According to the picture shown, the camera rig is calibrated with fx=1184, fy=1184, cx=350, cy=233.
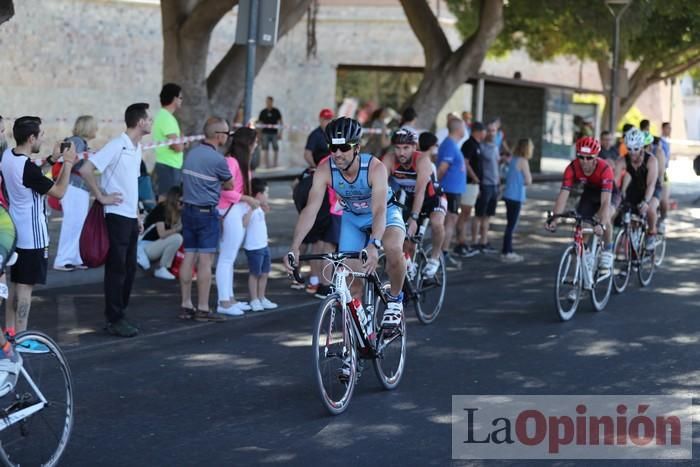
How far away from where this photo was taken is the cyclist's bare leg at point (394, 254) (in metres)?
8.39

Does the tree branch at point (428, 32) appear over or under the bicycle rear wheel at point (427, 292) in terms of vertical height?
over

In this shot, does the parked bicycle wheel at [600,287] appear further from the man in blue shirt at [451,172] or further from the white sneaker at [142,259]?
the white sneaker at [142,259]

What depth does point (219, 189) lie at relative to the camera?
1081cm

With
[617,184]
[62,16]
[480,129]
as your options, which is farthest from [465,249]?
[62,16]

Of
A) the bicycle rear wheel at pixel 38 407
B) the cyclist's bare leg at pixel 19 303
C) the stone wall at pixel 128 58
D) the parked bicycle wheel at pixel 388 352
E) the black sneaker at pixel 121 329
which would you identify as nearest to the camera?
the bicycle rear wheel at pixel 38 407

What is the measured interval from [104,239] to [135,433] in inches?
117

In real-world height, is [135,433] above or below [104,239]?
below

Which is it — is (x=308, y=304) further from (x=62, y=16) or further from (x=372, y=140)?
(x=62, y=16)

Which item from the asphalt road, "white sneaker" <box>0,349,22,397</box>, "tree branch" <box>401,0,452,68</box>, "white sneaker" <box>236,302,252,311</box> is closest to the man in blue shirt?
the asphalt road

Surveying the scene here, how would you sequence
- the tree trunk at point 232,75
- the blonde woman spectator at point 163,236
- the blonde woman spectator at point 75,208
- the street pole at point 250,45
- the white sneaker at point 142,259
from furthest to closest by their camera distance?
the tree trunk at point 232,75 → the street pole at point 250,45 → the white sneaker at point 142,259 → the blonde woman spectator at point 163,236 → the blonde woman spectator at point 75,208

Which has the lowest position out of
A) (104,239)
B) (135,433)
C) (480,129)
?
(135,433)

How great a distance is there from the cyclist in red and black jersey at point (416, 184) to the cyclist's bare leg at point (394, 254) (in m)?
2.35

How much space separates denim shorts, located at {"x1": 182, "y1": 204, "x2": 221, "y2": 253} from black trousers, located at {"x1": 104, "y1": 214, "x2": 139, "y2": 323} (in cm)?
82

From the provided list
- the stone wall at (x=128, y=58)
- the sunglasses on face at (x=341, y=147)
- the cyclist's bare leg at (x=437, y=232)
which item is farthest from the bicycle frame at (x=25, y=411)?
the stone wall at (x=128, y=58)
